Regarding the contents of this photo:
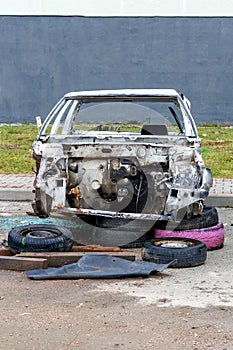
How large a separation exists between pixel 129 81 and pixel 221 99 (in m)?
3.02

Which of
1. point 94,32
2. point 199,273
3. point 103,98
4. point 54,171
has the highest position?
point 94,32

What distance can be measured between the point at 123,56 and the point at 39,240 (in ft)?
55.2

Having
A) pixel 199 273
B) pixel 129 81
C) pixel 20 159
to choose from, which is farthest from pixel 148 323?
pixel 129 81

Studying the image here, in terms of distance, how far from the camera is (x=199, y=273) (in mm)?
7074

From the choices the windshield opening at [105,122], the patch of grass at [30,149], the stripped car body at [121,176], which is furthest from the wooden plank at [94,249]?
the patch of grass at [30,149]

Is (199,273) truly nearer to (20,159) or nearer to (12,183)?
(12,183)

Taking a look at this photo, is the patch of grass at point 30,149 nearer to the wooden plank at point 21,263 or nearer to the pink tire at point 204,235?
the pink tire at point 204,235

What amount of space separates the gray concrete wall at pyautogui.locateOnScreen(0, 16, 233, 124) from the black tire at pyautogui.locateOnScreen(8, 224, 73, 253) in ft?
53.2

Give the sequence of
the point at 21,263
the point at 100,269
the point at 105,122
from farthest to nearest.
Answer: the point at 105,122
the point at 21,263
the point at 100,269

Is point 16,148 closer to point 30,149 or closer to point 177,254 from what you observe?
point 30,149

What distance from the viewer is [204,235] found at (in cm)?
807

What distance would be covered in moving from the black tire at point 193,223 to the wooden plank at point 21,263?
166 cm

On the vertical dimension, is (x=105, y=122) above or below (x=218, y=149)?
above

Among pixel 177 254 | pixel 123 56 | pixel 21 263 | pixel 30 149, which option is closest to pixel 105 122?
pixel 177 254
